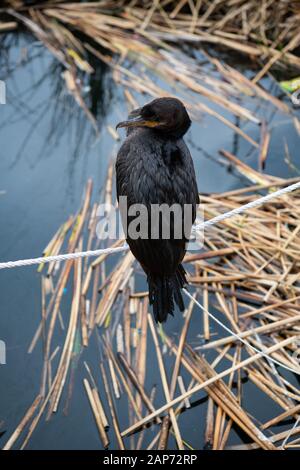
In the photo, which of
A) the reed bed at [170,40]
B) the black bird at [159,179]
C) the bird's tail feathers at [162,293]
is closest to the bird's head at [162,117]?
the black bird at [159,179]

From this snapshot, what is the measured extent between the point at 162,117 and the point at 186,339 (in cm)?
123

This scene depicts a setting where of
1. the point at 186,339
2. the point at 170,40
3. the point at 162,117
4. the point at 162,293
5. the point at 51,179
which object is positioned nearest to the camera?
the point at 162,117

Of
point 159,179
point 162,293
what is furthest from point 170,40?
point 162,293

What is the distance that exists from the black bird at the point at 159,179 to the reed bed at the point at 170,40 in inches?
87.0

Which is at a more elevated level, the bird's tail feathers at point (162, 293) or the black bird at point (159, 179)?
the black bird at point (159, 179)

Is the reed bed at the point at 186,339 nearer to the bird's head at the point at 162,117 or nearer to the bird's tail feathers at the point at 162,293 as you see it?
the bird's tail feathers at the point at 162,293

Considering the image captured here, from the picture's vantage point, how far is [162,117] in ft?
7.50

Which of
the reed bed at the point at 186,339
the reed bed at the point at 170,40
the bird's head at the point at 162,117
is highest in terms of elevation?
the reed bed at the point at 170,40

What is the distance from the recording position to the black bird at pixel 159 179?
2283mm

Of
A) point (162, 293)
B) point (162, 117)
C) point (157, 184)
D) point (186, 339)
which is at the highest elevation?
point (162, 117)

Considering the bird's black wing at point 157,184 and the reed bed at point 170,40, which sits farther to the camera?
the reed bed at point 170,40

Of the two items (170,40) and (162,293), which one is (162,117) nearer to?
(162,293)

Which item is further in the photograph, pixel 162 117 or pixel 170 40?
pixel 170 40

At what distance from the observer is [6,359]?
2.88 metres
